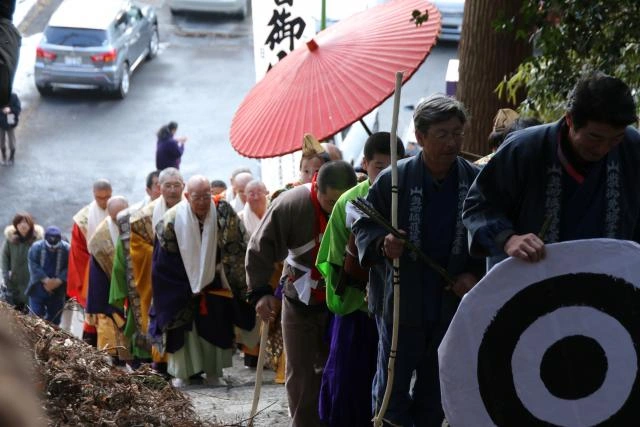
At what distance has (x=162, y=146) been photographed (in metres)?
17.6

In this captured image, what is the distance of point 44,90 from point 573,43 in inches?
703

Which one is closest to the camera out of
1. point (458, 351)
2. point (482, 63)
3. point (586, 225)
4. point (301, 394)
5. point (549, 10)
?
point (458, 351)

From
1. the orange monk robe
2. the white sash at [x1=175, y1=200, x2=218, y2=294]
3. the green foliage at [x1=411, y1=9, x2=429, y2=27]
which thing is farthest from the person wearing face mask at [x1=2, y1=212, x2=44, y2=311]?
the green foliage at [x1=411, y1=9, x2=429, y2=27]

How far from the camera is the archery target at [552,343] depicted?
3557mm

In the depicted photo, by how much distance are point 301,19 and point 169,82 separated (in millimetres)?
11949

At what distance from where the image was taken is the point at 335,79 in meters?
6.71

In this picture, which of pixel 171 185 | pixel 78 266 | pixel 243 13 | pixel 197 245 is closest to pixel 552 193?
pixel 197 245

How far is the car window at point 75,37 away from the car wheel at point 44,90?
1087 mm

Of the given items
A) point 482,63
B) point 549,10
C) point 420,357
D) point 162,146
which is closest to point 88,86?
point 162,146

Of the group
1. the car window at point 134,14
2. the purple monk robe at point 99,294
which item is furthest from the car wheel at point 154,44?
the purple monk robe at point 99,294

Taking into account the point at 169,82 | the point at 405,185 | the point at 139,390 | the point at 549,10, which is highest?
the point at 549,10

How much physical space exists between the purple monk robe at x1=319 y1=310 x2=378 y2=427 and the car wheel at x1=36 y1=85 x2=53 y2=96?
60.1 ft

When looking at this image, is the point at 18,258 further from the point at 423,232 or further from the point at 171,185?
the point at 423,232

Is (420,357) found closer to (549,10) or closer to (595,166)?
(595,166)
